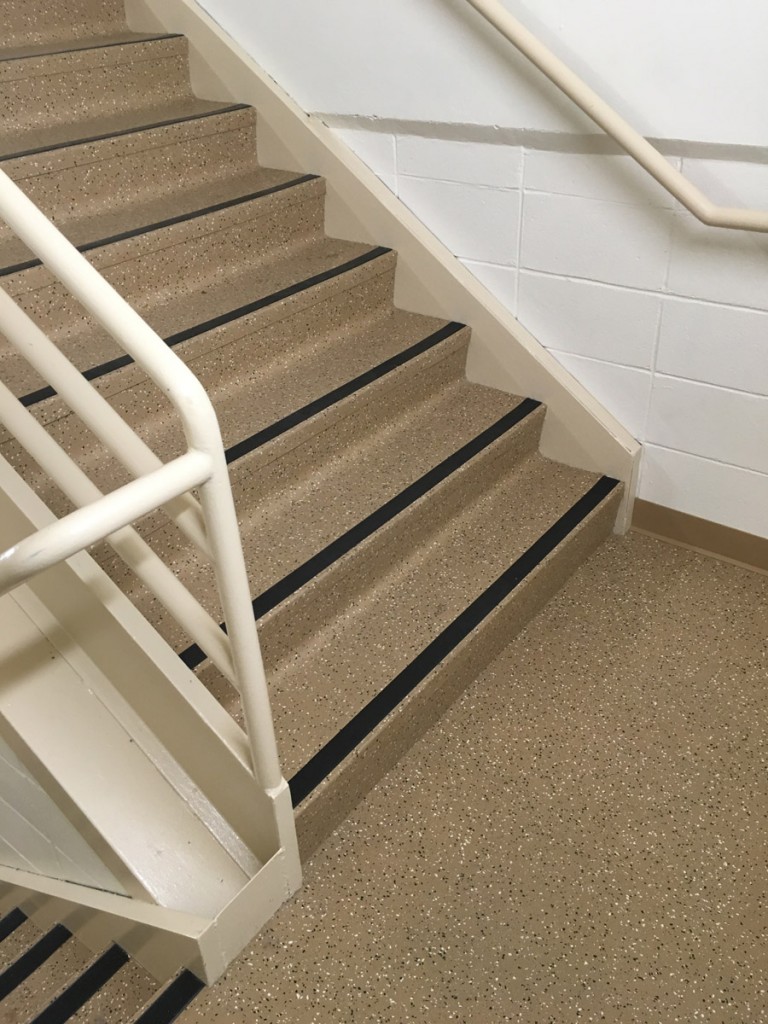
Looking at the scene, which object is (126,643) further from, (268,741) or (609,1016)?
(609,1016)

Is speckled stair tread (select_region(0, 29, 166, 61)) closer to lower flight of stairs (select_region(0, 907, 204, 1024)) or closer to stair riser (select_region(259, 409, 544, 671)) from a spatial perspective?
stair riser (select_region(259, 409, 544, 671))

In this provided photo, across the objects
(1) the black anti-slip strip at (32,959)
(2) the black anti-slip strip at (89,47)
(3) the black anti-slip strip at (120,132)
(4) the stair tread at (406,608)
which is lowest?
(1) the black anti-slip strip at (32,959)

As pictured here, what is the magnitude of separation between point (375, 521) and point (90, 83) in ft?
4.92

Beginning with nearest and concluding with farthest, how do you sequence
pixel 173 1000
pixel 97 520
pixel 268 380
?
pixel 97 520, pixel 173 1000, pixel 268 380

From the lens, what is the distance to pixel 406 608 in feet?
5.83

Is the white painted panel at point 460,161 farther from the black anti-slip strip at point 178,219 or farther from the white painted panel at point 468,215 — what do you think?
the black anti-slip strip at point 178,219

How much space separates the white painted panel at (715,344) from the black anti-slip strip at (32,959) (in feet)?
6.27

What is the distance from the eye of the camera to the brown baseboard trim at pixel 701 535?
205cm

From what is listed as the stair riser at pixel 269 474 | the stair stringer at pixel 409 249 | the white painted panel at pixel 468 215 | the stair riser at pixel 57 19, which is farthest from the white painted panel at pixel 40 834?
the stair riser at pixel 57 19

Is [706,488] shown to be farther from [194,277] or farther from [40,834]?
[40,834]

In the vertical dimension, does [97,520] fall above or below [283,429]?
above

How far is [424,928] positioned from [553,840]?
300 millimetres

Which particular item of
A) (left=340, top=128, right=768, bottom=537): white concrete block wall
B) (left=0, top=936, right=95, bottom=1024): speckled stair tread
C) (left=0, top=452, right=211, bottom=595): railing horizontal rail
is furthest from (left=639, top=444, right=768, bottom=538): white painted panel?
(left=0, top=936, right=95, bottom=1024): speckled stair tread

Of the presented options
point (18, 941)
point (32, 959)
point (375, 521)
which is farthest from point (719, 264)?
point (18, 941)
